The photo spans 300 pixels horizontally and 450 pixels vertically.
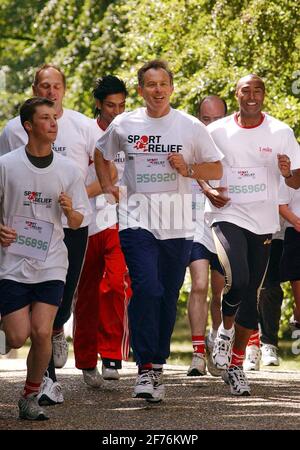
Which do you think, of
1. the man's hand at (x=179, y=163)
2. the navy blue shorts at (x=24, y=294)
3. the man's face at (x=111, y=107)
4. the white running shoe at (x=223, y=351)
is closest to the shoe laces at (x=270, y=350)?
the white running shoe at (x=223, y=351)

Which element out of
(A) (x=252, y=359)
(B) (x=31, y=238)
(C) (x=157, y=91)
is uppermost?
(C) (x=157, y=91)

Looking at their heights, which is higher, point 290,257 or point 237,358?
point 290,257

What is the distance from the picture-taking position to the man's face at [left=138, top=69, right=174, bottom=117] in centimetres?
1059

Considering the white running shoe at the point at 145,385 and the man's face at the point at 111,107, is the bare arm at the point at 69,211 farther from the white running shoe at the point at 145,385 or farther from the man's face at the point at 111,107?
the man's face at the point at 111,107

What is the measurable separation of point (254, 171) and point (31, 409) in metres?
2.80

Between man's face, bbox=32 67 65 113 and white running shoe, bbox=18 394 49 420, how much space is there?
2.46 metres

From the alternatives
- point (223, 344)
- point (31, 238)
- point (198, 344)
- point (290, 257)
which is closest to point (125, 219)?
point (31, 238)

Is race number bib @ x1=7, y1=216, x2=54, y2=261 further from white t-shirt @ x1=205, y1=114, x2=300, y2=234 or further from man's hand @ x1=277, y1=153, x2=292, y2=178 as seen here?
man's hand @ x1=277, y1=153, x2=292, y2=178

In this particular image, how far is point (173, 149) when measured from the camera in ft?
34.5

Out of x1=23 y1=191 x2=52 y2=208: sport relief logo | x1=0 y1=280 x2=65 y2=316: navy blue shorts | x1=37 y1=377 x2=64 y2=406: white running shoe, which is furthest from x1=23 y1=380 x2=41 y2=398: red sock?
x1=23 y1=191 x2=52 y2=208: sport relief logo

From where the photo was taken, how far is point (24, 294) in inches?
377

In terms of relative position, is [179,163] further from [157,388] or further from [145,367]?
[157,388]

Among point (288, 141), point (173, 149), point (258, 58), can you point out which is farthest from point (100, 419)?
point (258, 58)

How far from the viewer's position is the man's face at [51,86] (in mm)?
11203
